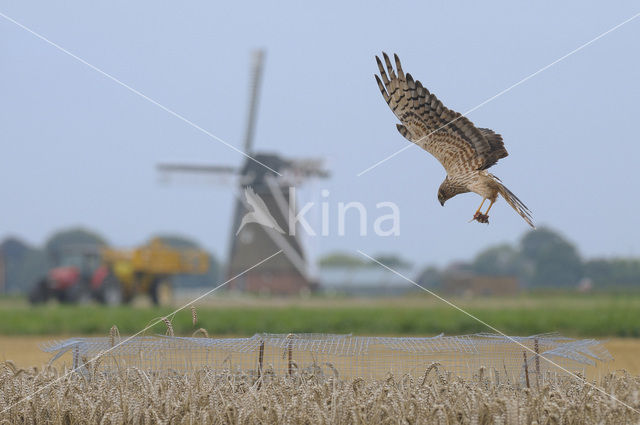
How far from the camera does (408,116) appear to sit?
4.70 meters

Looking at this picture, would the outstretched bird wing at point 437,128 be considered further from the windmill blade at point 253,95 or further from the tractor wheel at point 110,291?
the windmill blade at point 253,95

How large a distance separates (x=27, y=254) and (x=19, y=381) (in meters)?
109

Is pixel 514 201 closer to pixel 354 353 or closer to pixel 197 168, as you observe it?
pixel 354 353

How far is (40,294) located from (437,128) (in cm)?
2766

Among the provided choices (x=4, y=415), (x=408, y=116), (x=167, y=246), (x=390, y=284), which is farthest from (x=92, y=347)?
(x=390, y=284)

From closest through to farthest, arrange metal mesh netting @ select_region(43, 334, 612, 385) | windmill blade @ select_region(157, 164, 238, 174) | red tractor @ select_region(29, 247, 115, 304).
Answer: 1. metal mesh netting @ select_region(43, 334, 612, 385)
2. red tractor @ select_region(29, 247, 115, 304)
3. windmill blade @ select_region(157, 164, 238, 174)

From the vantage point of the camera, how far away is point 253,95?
3791 centimetres

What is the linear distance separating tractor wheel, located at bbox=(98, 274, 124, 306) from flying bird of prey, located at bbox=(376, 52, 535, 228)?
24954mm

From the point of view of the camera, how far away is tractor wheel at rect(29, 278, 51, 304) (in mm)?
29219

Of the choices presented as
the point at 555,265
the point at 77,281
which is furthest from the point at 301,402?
the point at 555,265

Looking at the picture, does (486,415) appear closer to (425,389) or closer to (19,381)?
(425,389)

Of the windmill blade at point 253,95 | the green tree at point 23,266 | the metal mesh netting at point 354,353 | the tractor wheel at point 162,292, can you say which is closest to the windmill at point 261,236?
the windmill blade at point 253,95

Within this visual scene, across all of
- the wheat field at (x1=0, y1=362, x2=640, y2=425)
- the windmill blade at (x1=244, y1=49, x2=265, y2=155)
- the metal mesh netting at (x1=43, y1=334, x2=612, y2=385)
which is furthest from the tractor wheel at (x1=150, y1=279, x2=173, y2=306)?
the wheat field at (x1=0, y1=362, x2=640, y2=425)

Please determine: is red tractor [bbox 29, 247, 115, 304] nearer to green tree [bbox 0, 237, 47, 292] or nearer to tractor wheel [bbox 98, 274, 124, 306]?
tractor wheel [bbox 98, 274, 124, 306]
